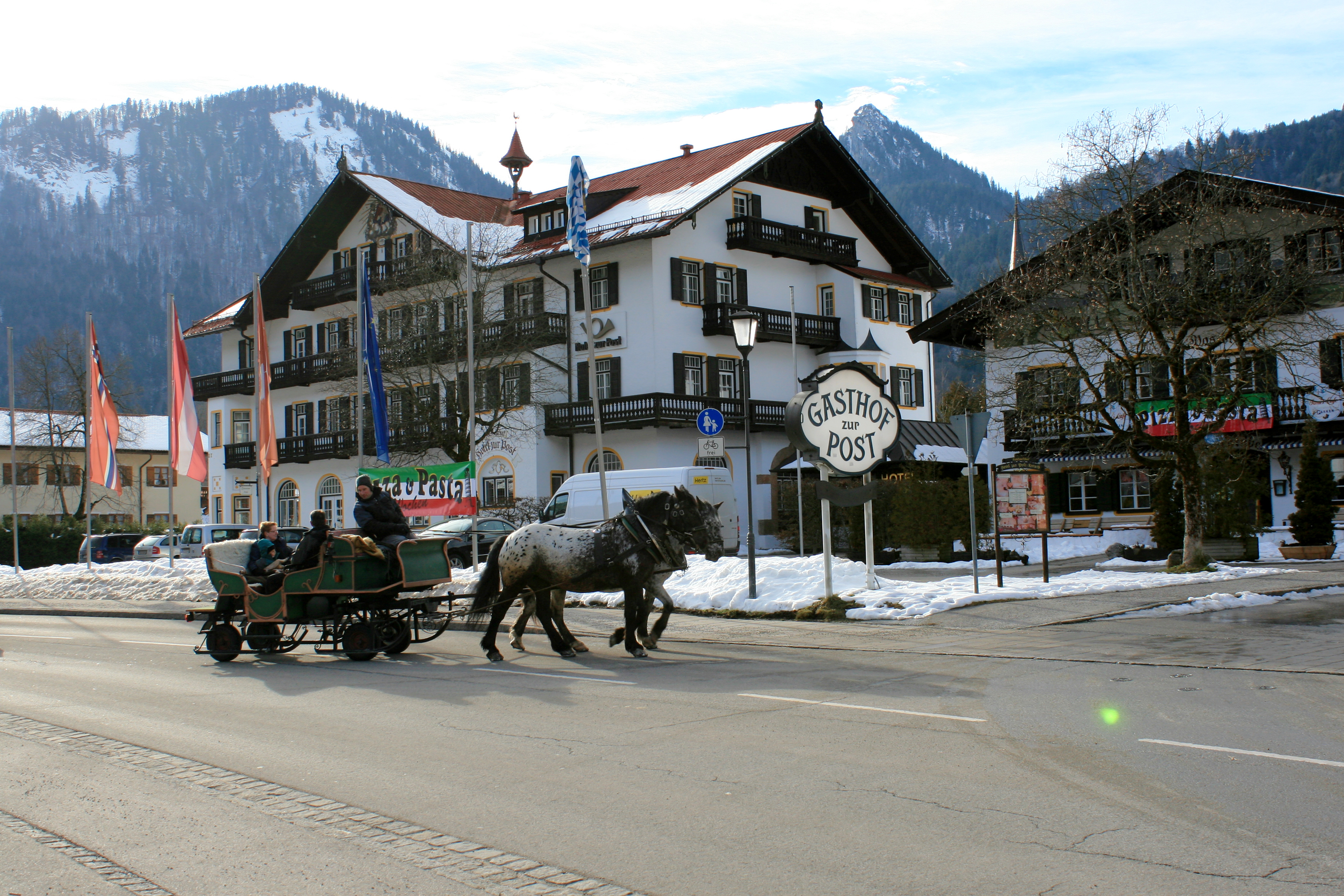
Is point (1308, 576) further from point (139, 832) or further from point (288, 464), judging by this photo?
point (288, 464)

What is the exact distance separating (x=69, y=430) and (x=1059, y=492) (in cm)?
5507

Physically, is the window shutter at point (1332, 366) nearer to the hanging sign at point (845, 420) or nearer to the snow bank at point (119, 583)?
the hanging sign at point (845, 420)

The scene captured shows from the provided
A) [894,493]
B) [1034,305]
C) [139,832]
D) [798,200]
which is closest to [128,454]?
[798,200]

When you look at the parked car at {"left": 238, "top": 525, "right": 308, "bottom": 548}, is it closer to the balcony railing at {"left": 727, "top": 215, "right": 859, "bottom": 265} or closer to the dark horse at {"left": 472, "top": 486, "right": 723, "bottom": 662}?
the dark horse at {"left": 472, "top": 486, "right": 723, "bottom": 662}

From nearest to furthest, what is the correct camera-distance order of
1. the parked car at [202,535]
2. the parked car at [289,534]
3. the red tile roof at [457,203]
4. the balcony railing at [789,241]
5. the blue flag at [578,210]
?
the blue flag at [578,210], the parked car at [289,534], the parked car at [202,535], the balcony railing at [789,241], the red tile roof at [457,203]

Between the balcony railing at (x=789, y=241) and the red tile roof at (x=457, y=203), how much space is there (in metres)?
11.5

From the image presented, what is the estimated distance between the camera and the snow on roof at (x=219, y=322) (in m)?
58.9

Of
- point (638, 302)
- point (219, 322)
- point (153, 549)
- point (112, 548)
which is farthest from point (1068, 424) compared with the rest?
point (219, 322)

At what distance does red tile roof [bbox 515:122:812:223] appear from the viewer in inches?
1845

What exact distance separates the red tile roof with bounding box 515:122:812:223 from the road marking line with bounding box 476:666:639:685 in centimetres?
3559

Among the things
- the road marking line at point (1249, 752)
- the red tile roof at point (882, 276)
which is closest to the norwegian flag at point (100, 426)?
the red tile roof at point (882, 276)

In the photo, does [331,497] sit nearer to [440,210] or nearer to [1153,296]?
[440,210]

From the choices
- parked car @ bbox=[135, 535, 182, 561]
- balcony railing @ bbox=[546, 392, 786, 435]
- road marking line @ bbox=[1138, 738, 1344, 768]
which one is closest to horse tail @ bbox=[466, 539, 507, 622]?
road marking line @ bbox=[1138, 738, 1344, 768]

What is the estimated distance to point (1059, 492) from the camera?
145ft
